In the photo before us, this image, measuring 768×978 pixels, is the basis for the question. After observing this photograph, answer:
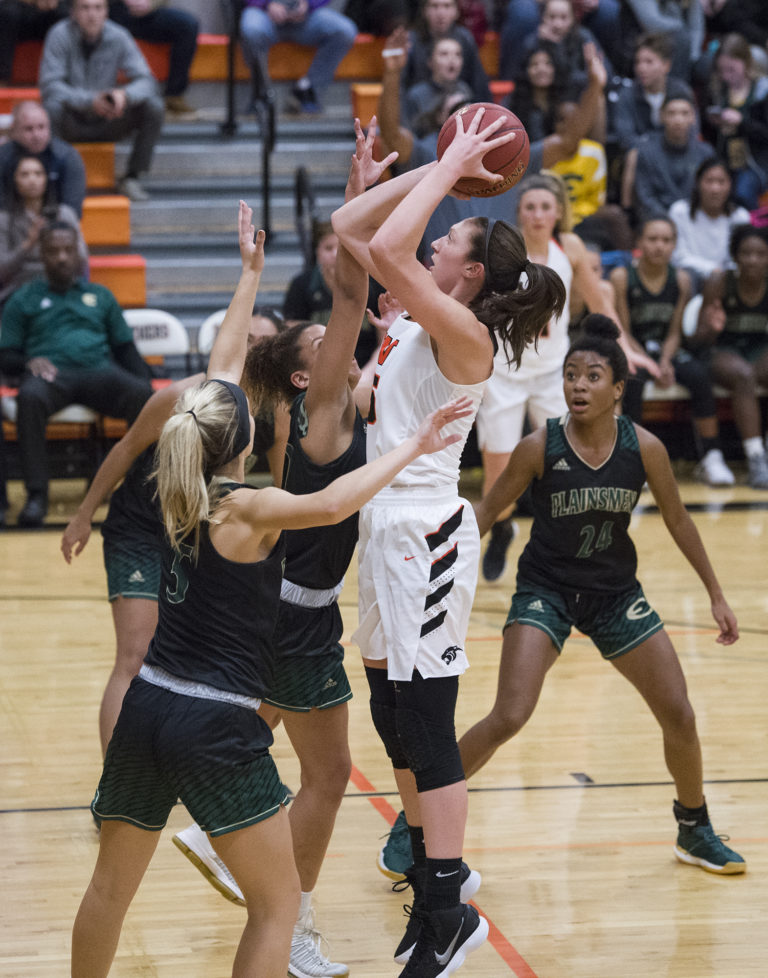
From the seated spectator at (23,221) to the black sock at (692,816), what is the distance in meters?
6.94

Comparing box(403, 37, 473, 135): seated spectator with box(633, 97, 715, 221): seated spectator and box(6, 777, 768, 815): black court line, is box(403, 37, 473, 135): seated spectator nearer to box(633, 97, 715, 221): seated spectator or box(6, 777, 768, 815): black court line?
box(633, 97, 715, 221): seated spectator

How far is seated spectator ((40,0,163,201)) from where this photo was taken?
10.9 metres

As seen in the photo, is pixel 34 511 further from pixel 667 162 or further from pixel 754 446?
pixel 667 162

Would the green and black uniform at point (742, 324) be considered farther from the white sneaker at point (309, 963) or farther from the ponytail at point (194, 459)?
the ponytail at point (194, 459)

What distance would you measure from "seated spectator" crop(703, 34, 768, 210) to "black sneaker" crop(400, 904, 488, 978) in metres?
9.53

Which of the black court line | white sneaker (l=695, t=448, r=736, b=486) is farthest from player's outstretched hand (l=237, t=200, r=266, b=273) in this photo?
white sneaker (l=695, t=448, r=736, b=486)

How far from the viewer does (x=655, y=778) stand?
4.72 meters

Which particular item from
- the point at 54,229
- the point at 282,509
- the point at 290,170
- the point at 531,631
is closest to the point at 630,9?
the point at 290,170

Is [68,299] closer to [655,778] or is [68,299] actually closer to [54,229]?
[54,229]

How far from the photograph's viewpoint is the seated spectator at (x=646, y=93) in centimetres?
1184

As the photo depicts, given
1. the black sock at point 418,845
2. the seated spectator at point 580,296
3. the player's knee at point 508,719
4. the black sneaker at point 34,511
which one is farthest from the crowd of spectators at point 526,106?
the black sock at point 418,845

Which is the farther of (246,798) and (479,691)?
(479,691)

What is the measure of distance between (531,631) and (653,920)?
2.78ft

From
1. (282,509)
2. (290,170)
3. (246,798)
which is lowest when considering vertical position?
(290,170)
